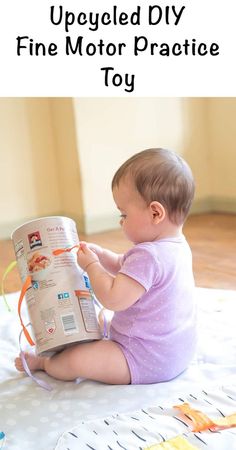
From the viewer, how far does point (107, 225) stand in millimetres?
2803

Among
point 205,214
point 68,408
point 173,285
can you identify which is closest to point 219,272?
point 173,285

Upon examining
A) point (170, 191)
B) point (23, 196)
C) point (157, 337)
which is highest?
point (170, 191)

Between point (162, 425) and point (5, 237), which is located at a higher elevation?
point (162, 425)

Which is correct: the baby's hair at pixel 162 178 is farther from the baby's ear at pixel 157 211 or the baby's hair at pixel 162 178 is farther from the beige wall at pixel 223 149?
the beige wall at pixel 223 149

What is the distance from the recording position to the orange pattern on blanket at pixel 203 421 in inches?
31.7

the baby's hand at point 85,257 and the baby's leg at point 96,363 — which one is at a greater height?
the baby's hand at point 85,257

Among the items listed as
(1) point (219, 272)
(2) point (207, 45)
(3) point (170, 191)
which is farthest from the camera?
(2) point (207, 45)

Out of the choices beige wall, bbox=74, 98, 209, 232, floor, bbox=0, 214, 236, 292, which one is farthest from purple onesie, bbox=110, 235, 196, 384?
beige wall, bbox=74, 98, 209, 232

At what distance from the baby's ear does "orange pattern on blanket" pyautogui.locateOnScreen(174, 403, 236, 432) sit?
12.2 inches

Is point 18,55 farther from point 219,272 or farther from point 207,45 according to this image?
point 219,272

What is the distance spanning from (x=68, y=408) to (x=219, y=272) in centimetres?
97

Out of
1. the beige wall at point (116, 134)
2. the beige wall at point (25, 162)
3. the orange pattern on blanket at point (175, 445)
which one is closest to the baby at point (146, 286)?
the orange pattern on blanket at point (175, 445)

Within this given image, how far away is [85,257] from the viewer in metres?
1.00

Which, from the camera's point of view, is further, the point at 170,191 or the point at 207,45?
the point at 207,45
